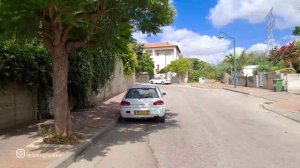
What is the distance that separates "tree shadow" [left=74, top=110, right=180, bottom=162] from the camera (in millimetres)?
9922

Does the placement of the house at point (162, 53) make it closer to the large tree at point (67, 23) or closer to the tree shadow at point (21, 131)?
the tree shadow at point (21, 131)

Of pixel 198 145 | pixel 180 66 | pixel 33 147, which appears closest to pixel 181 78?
pixel 180 66

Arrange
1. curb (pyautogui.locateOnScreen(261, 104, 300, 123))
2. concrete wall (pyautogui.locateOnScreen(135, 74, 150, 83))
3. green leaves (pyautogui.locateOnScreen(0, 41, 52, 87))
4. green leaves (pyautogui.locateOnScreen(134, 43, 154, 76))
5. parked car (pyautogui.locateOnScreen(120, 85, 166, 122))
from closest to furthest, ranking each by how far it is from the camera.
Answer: green leaves (pyautogui.locateOnScreen(0, 41, 52, 87)), parked car (pyautogui.locateOnScreen(120, 85, 166, 122)), curb (pyautogui.locateOnScreen(261, 104, 300, 123)), green leaves (pyautogui.locateOnScreen(134, 43, 154, 76)), concrete wall (pyautogui.locateOnScreen(135, 74, 150, 83))

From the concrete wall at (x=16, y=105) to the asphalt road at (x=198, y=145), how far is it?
3200mm

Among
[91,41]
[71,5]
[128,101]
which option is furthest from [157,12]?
[128,101]

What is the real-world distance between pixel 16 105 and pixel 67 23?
16.3ft

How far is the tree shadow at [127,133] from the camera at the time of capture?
992 centimetres

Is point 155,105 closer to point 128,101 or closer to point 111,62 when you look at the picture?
point 128,101

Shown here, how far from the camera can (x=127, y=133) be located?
13.1 m

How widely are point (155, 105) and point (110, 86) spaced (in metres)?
14.4

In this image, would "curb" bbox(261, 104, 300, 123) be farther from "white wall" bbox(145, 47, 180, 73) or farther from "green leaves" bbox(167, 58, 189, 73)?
"white wall" bbox(145, 47, 180, 73)

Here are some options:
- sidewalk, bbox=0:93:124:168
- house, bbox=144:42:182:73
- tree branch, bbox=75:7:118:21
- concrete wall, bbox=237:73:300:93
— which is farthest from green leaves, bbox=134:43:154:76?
tree branch, bbox=75:7:118:21

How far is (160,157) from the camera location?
897 cm

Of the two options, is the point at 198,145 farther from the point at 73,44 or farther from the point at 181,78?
the point at 181,78
